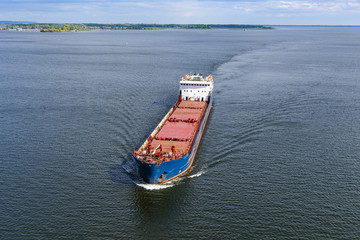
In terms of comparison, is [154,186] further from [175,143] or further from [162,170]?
[175,143]

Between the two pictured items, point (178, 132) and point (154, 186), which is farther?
point (178, 132)

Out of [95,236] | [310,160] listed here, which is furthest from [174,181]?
[310,160]

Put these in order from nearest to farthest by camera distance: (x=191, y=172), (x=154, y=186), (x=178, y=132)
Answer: (x=154, y=186) < (x=191, y=172) < (x=178, y=132)

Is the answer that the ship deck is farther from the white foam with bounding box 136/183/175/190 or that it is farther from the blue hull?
the white foam with bounding box 136/183/175/190

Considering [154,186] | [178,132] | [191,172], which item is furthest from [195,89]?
[154,186]

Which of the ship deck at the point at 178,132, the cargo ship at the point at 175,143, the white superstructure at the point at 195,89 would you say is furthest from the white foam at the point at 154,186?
the white superstructure at the point at 195,89

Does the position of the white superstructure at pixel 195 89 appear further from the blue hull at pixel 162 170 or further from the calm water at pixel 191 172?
the blue hull at pixel 162 170
